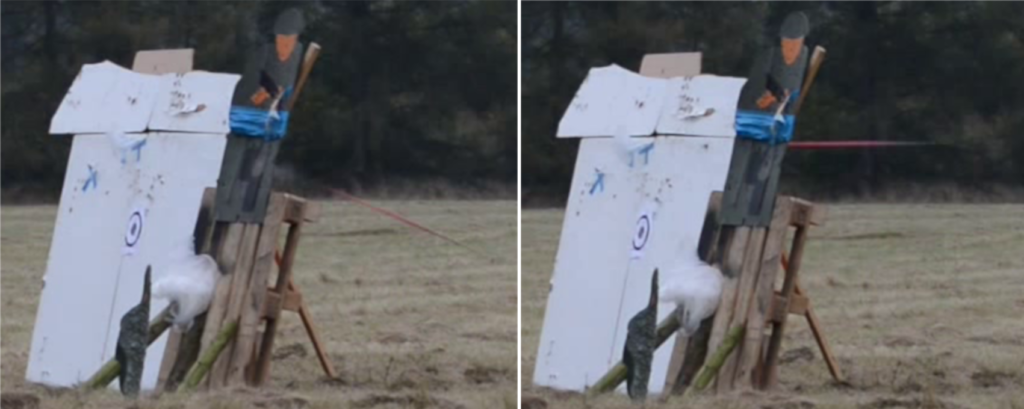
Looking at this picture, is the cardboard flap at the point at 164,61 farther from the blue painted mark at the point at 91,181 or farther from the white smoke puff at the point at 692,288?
the white smoke puff at the point at 692,288

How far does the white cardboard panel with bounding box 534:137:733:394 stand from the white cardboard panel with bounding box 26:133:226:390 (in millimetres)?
1477

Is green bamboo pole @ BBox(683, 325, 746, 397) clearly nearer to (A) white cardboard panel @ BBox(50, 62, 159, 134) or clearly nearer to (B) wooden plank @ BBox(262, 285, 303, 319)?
(B) wooden plank @ BBox(262, 285, 303, 319)

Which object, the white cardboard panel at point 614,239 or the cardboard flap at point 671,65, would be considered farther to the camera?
the cardboard flap at point 671,65

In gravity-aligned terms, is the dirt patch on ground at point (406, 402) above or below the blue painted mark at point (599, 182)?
below

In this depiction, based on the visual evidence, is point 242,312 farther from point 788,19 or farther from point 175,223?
point 788,19

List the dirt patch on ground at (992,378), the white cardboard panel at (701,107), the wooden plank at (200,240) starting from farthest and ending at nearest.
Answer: the dirt patch on ground at (992,378)
the wooden plank at (200,240)
the white cardboard panel at (701,107)

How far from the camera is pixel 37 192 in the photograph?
10992 millimetres

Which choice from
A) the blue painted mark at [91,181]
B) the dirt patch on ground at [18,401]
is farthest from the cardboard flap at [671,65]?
the dirt patch on ground at [18,401]

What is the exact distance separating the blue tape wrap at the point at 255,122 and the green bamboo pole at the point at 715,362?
1.91 meters

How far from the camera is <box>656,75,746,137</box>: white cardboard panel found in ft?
27.9

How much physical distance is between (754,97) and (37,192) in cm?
416

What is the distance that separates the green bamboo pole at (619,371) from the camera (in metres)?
8.66

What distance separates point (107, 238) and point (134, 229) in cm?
21

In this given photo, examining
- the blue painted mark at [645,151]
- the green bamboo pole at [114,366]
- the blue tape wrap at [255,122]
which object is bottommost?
the green bamboo pole at [114,366]
